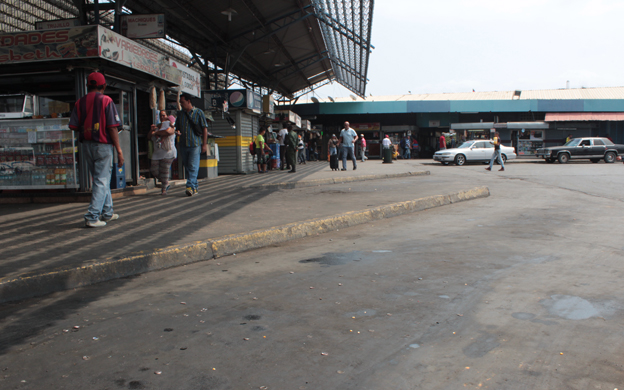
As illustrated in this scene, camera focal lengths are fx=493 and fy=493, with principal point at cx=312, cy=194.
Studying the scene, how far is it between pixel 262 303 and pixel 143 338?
2.86 feet

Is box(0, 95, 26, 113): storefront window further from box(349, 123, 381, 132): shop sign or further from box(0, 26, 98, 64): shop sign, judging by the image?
box(349, 123, 381, 132): shop sign

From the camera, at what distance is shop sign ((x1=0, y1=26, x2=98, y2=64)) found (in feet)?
26.7

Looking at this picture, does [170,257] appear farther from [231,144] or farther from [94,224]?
[231,144]

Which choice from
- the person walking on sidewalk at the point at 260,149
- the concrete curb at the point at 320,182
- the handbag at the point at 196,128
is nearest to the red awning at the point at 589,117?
the concrete curb at the point at 320,182

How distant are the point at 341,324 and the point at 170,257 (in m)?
2.30

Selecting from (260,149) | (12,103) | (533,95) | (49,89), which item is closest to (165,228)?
(49,89)

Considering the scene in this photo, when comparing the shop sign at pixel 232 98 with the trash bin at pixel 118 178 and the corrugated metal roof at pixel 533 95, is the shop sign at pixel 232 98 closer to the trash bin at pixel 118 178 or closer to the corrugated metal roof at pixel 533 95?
the trash bin at pixel 118 178

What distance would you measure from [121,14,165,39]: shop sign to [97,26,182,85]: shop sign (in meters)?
1.28

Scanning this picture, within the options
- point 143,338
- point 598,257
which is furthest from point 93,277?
point 598,257

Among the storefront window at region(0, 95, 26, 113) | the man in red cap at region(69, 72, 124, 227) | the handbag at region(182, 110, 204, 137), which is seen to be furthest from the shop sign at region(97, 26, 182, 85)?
the man in red cap at region(69, 72, 124, 227)

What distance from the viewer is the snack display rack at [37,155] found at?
859 centimetres

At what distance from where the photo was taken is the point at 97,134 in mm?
5848

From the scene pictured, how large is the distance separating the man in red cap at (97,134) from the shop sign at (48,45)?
8.52 ft

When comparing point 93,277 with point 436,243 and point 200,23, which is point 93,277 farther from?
point 200,23
